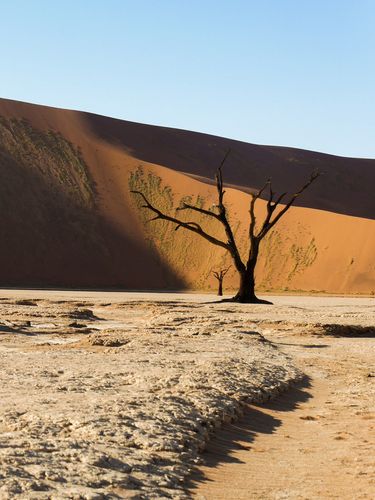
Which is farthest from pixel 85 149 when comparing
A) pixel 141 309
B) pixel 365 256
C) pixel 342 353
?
pixel 342 353

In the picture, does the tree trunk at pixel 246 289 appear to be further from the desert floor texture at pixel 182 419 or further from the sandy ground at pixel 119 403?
the desert floor texture at pixel 182 419

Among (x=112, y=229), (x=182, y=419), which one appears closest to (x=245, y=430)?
(x=182, y=419)

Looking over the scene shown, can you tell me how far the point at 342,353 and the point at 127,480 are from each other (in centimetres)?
1086

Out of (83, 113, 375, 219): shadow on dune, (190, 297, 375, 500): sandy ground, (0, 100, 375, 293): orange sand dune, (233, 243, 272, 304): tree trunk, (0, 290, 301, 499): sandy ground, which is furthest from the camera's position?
(83, 113, 375, 219): shadow on dune

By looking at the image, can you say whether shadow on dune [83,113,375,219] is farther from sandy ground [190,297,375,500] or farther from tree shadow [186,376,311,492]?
tree shadow [186,376,311,492]

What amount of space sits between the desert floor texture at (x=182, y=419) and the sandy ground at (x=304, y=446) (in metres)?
0.01

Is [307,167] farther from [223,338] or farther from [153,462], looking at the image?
[153,462]

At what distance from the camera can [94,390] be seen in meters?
8.69

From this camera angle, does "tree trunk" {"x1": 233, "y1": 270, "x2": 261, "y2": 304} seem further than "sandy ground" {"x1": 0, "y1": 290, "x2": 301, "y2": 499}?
Yes

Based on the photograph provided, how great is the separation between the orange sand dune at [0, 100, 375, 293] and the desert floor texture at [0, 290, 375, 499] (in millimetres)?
42516

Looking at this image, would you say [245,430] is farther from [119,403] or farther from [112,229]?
Answer: [112,229]

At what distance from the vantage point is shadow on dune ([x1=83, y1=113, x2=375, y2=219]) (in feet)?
325

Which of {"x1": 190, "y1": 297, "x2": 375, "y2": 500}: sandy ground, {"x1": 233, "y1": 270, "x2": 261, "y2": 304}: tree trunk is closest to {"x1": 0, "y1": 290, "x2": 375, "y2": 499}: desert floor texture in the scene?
{"x1": 190, "y1": 297, "x2": 375, "y2": 500}: sandy ground

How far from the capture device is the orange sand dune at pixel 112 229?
197ft
